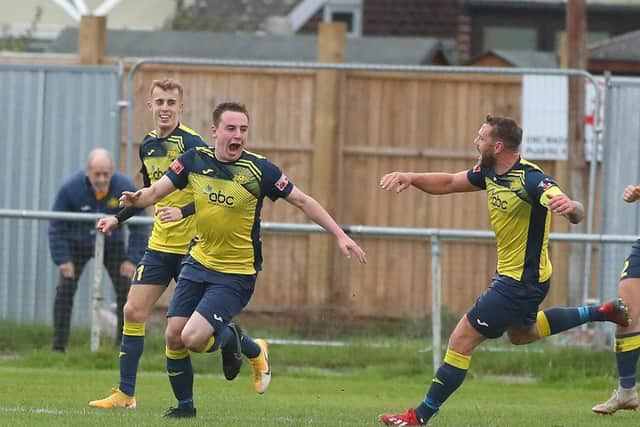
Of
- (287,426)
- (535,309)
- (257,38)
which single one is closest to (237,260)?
(287,426)

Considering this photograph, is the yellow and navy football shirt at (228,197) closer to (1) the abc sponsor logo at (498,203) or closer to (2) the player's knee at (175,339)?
(2) the player's knee at (175,339)

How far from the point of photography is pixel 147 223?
46.7 ft

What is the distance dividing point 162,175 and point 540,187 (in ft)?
9.28

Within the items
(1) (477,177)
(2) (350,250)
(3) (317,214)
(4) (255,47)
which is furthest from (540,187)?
(4) (255,47)

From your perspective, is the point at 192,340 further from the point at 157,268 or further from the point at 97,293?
the point at 97,293

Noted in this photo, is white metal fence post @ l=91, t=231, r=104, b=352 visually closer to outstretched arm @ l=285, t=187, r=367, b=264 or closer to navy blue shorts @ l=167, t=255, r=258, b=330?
navy blue shorts @ l=167, t=255, r=258, b=330

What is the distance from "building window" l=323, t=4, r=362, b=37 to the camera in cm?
2534

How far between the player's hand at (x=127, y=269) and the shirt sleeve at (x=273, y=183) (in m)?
4.53

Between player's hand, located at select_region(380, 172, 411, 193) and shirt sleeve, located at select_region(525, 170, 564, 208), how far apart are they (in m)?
0.84

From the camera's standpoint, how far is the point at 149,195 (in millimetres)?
10180

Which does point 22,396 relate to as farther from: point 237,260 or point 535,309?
point 535,309

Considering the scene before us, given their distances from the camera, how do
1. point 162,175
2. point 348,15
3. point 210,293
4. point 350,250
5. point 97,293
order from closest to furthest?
point 350,250 → point 210,293 → point 162,175 → point 97,293 → point 348,15

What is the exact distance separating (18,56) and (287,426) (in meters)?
9.25

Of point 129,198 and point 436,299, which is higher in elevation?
point 129,198
